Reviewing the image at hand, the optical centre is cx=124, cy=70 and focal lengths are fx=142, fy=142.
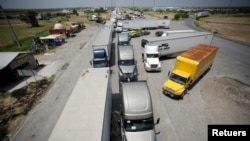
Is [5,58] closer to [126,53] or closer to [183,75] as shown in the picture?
[126,53]

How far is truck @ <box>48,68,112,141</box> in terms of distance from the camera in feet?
21.1

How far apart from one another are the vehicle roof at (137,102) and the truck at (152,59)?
9.19 m

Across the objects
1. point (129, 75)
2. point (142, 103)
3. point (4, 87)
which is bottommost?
point (4, 87)

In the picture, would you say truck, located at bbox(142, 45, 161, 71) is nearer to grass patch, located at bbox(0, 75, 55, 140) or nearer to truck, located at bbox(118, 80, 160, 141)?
truck, located at bbox(118, 80, 160, 141)

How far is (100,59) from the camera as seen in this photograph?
18609 mm

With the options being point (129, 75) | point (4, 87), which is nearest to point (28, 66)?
point (4, 87)

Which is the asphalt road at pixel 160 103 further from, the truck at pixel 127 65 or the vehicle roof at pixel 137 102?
the vehicle roof at pixel 137 102

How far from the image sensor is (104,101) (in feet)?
28.1

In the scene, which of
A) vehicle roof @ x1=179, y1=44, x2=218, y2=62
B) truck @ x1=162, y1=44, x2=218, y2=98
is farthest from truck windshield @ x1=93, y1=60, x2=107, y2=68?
vehicle roof @ x1=179, y1=44, x2=218, y2=62

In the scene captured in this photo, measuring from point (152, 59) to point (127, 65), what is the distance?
4.01 meters

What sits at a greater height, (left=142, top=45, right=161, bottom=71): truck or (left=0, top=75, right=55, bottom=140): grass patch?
(left=142, top=45, right=161, bottom=71): truck

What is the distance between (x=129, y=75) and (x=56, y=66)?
42.3ft

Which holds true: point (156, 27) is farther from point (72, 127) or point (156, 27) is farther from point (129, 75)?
point (72, 127)

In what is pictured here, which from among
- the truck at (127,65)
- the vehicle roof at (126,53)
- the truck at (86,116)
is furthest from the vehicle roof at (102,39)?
the truck at (86,116)
